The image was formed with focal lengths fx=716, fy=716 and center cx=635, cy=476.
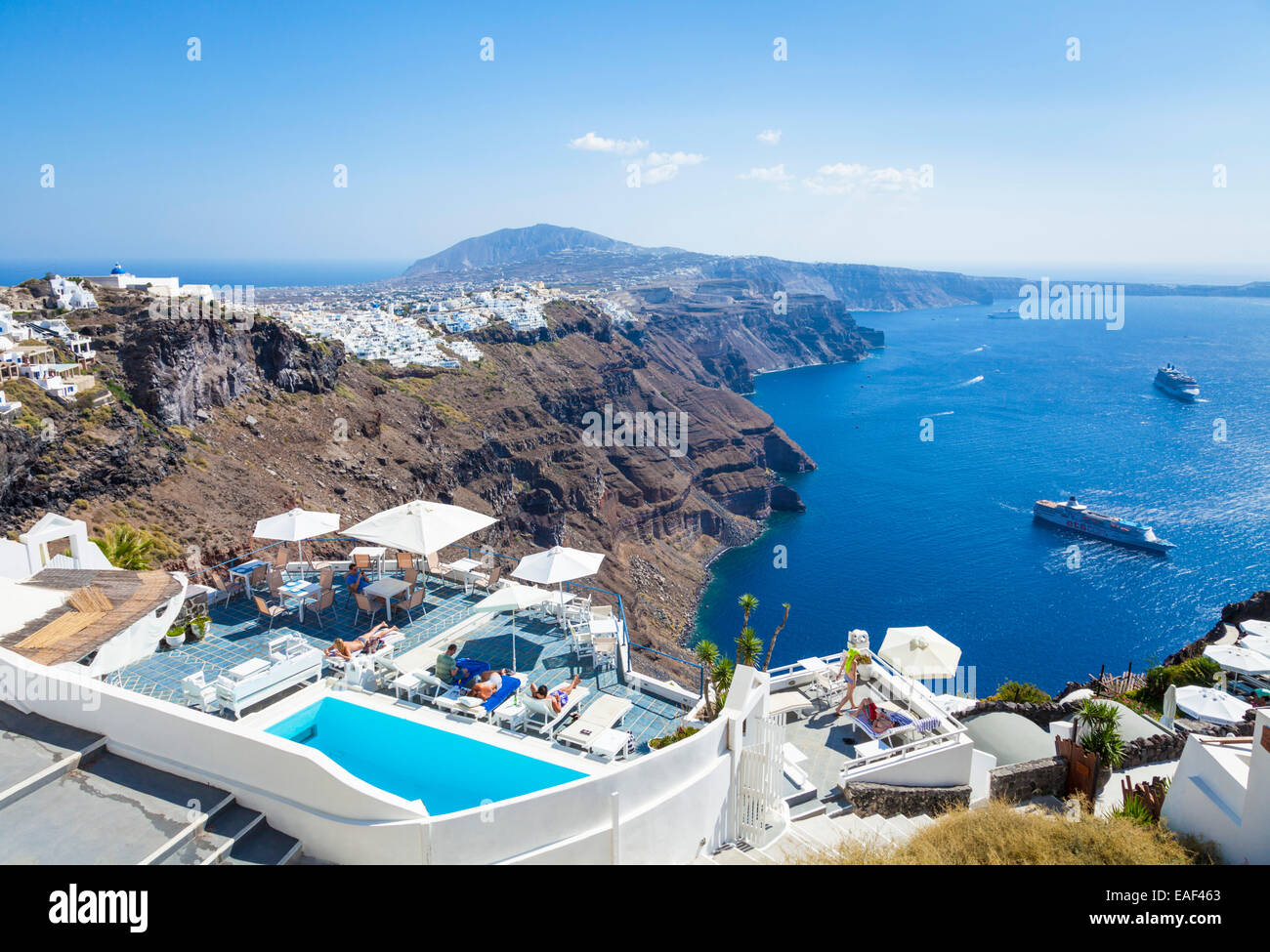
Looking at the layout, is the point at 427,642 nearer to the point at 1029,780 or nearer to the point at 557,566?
the point at 557,566

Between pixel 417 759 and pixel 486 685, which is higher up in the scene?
pixel 486 685

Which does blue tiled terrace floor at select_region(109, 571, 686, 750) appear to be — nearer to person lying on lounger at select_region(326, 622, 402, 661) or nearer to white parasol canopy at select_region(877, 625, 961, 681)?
person lying on lounger at select_region(326, 622, 402, 661)

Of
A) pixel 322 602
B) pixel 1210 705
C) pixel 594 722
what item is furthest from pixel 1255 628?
pixel 322 602

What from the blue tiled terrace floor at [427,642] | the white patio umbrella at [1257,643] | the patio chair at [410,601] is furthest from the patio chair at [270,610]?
the white patio umbrella at [1257,643]
